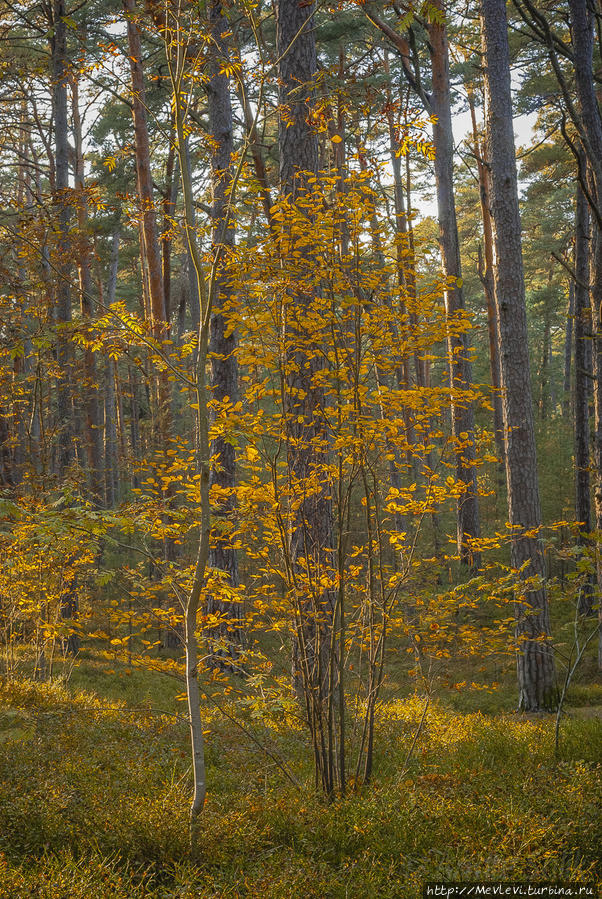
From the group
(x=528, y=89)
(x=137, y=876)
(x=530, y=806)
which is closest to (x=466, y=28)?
(x=528, y=89)

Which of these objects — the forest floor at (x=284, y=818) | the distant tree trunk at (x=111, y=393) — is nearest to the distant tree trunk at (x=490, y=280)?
the distant tree trunk at (x=111, y=393)

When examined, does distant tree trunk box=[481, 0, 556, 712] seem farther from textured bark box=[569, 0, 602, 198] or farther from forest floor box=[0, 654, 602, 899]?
textured bark box=[569, 0, 602, 198]

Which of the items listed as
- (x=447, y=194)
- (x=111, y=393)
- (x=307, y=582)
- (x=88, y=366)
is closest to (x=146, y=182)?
(x=88, y=366)

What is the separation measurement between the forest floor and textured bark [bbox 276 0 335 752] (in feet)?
1.92

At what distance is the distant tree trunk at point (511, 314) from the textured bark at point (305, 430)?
6.64ft

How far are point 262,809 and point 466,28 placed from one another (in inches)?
504

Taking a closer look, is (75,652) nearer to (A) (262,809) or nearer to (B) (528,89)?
(A) (262,809)

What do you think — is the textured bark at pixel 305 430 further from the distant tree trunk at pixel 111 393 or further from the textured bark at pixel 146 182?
the distant tree trunk at pixel 111 393

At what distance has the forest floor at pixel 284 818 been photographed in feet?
10.1

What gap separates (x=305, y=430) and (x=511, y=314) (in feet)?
10.1

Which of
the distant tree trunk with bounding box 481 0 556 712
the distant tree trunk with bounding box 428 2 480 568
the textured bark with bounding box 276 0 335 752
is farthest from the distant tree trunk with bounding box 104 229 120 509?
the distant tree trunk with bounding box 481 0 556 712

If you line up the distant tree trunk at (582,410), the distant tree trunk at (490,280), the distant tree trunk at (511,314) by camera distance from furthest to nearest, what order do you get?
the distant tree trunk at (490,280) → the distant tree trunk at (582,410) → the distant tree trunk at (511,314)

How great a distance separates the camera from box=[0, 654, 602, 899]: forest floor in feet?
10.1

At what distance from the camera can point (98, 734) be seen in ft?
18.2
